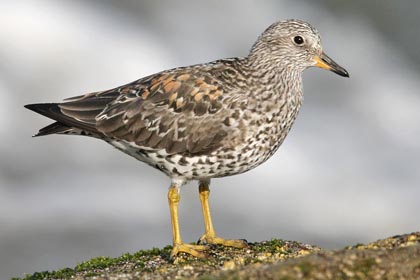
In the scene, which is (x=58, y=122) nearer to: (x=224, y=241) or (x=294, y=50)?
(x=224, y=241)

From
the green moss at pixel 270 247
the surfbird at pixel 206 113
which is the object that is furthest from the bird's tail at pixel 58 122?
the green moss at pixel 270 247

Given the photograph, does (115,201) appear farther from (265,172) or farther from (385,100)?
(385,100)

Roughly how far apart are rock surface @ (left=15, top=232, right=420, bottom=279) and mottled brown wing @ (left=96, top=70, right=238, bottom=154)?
147 cm

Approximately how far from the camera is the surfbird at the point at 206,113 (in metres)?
11.0

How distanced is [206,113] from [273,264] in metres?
3.58

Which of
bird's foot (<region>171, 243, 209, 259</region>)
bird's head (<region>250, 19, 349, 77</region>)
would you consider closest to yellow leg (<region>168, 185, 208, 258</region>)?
bird's foot (<region>171, 243, 209, 259</region>)

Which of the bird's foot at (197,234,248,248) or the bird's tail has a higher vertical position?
the bird's tail

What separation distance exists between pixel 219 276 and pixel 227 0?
2039 centimetres

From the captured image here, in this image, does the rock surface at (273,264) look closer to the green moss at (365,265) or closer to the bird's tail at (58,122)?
the green moss at (365,265)

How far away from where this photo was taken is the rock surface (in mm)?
7527

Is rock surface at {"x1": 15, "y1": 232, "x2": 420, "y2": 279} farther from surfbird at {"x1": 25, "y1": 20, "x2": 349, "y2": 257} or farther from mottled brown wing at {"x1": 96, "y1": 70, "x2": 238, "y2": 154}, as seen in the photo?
mottled brown wing at {"x1": 96, "y1": 70, "x2": 238, "y2": 154}

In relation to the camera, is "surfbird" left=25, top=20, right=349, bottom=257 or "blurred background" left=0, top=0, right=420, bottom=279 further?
"blurred background" left=0, top=0, right=420, bottom=279

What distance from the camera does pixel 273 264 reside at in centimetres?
800

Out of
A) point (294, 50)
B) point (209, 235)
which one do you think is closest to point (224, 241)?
point (209, 235)
